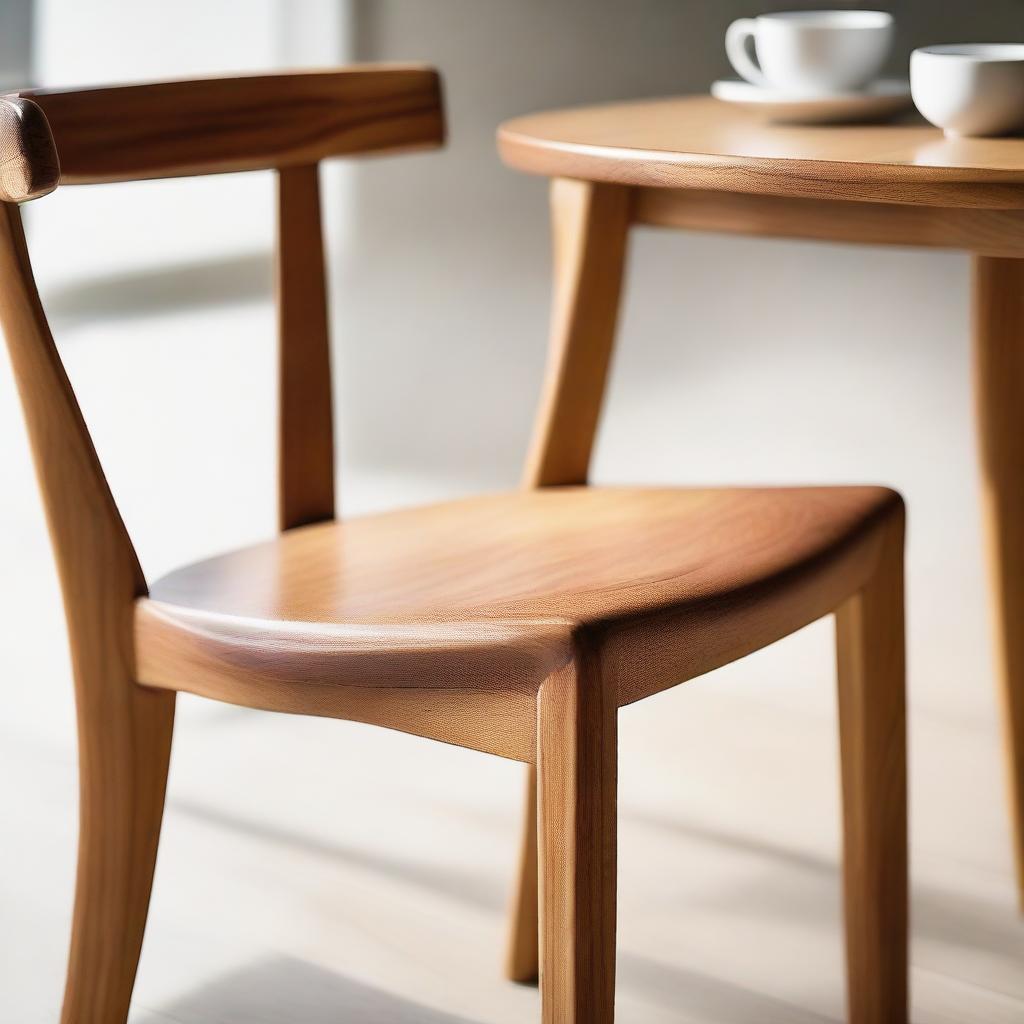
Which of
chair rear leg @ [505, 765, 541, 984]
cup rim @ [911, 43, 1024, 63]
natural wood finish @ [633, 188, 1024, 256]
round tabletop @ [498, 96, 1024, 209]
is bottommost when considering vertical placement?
chair rear leg @ [505, 765, 541, 984]

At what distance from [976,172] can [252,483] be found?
A: 5.76 ft

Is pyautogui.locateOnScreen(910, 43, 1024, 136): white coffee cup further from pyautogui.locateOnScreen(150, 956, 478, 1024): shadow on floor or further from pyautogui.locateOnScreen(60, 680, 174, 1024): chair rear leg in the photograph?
pyautogui.locateOnScreen(150, 956, 478, 1024): shadow on floor

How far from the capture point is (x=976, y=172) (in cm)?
86

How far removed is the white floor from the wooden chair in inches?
5.7

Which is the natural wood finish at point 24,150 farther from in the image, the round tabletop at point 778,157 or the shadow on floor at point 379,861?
the shadow on floor at point 379,861

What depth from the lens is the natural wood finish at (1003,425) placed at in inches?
52.2

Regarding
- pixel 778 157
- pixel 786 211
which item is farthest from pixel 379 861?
pixel 778 157

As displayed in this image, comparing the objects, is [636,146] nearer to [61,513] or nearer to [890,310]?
[61,513]

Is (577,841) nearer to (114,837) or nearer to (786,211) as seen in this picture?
(114,837)

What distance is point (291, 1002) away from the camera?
127 centimetres

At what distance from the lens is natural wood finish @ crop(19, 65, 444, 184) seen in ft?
3.36

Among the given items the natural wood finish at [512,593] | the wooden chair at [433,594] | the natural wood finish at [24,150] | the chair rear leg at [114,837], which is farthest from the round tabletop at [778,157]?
the chair rear leg at [114,837]

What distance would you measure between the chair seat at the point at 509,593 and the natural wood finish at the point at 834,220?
182mm

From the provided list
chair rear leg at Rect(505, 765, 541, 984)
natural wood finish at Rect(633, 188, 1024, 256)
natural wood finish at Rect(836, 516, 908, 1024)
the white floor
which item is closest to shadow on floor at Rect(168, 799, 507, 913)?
the white floor
